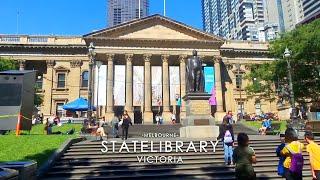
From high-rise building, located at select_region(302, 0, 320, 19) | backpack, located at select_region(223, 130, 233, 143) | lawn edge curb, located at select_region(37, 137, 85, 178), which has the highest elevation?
high-rise building, located at select_region(302, 0, 320, 19)

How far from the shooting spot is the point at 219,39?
52.7 meters

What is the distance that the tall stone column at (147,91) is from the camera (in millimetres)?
48719

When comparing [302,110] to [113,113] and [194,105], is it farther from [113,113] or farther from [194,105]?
[194,105]

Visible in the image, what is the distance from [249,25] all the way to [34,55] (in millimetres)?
136198

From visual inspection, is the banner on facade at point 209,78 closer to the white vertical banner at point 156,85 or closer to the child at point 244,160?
the white vertical banner at point 156,85

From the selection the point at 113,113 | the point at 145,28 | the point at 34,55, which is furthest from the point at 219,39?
the point at 34,55

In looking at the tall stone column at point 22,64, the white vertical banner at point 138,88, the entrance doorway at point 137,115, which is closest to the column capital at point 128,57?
the white vertical banner at point 138,88

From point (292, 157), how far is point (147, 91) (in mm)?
42785

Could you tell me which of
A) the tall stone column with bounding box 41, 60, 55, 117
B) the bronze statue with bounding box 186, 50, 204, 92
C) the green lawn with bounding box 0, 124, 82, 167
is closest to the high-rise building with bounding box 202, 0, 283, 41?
the tall stone column with bounding box 41, 60, 55, 117

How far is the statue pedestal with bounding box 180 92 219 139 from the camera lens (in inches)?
828

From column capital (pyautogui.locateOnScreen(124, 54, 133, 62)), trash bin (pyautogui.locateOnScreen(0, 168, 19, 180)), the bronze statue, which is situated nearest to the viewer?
trash bin (pyautogui.locateOnScreen(0, 168, 19, 180))

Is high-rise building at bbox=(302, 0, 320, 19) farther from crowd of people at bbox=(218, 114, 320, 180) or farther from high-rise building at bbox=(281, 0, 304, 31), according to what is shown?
crowd of people at bbox=(218, 114, 320, 180)

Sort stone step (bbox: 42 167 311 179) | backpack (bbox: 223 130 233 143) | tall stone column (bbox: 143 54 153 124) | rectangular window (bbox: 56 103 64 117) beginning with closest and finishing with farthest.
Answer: stone step (bbox: 42 167 311 179) < backpack (bbox: 223 130 233 143) < tall stone column (bbox: 143 54 153 124) < rectangular window (bbox: 56 103 64 117)

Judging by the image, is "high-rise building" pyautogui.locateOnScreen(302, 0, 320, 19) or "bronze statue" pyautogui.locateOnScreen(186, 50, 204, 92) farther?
"high-rise building" pyautogui.locateOnScreen(302, 0, 320, 19)
